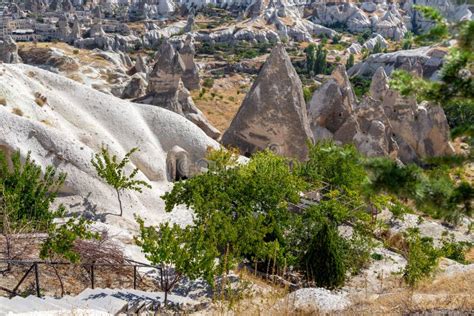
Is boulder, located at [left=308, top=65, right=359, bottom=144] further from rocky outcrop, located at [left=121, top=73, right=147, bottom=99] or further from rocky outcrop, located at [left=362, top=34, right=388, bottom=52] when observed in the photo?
rocky outcrop, located at [left=362, top=34, right=388, bottom=52]

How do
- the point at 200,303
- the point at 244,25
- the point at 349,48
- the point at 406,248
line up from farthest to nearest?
1. the point at 244,25
2. the point at 349,48
3. the point at 406,248
4. the point at 200,303

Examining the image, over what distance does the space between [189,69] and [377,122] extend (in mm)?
24529

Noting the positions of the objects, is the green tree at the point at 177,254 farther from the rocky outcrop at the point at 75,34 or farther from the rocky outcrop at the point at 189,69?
the rocky outcrop at the point at 75,34

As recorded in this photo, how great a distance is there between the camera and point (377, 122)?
22.4 meters

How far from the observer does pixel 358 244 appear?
13594 mm

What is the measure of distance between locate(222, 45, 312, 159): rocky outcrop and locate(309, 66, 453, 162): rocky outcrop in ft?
13.2

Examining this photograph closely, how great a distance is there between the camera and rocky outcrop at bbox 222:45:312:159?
1836 centimetres

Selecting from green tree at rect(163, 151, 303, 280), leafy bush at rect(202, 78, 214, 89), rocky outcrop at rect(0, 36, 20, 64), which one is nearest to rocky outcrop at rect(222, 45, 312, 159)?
green tree at rect(163, 151, 303, 280)

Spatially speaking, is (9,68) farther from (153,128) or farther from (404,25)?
(404,25)

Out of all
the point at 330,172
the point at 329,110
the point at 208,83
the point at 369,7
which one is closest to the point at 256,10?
the point at 369,7

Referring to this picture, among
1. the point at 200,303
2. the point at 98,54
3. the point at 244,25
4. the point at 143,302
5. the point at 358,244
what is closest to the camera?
the point at 143,302

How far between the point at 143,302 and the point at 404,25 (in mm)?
104514

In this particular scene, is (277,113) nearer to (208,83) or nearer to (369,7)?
(208,83)

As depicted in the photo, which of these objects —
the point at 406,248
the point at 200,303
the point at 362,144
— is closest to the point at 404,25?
the point at 362,144
